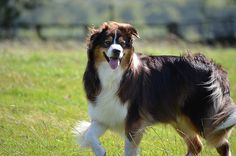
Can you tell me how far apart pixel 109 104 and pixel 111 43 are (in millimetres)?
825

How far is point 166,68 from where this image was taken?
336 inches

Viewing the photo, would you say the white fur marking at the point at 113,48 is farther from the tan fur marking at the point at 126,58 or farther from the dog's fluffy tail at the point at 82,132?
the dog's fluffy tail at the point at 82,132

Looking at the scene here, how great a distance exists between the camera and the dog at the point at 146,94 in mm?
7926

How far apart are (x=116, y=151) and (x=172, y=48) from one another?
47.1ft

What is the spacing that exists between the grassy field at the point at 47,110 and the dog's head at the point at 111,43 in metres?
1.34

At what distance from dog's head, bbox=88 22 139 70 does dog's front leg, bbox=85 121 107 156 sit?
819 mm

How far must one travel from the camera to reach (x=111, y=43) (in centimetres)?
782

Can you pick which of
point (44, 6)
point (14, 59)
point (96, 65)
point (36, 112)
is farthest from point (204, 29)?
point (96, 65)

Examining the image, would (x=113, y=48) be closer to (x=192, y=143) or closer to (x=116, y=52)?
(x=116, y=52)

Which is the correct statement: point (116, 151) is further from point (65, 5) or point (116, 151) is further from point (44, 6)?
point (65, 5)

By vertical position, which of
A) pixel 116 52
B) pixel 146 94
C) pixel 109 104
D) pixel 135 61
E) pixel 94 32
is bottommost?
pixel 109 104

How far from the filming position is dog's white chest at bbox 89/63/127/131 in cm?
795

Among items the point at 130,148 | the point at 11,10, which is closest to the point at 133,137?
the point at 130,148

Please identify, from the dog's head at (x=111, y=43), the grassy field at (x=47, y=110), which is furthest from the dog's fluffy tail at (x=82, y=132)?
the dog's head at (x=111, y=43)
